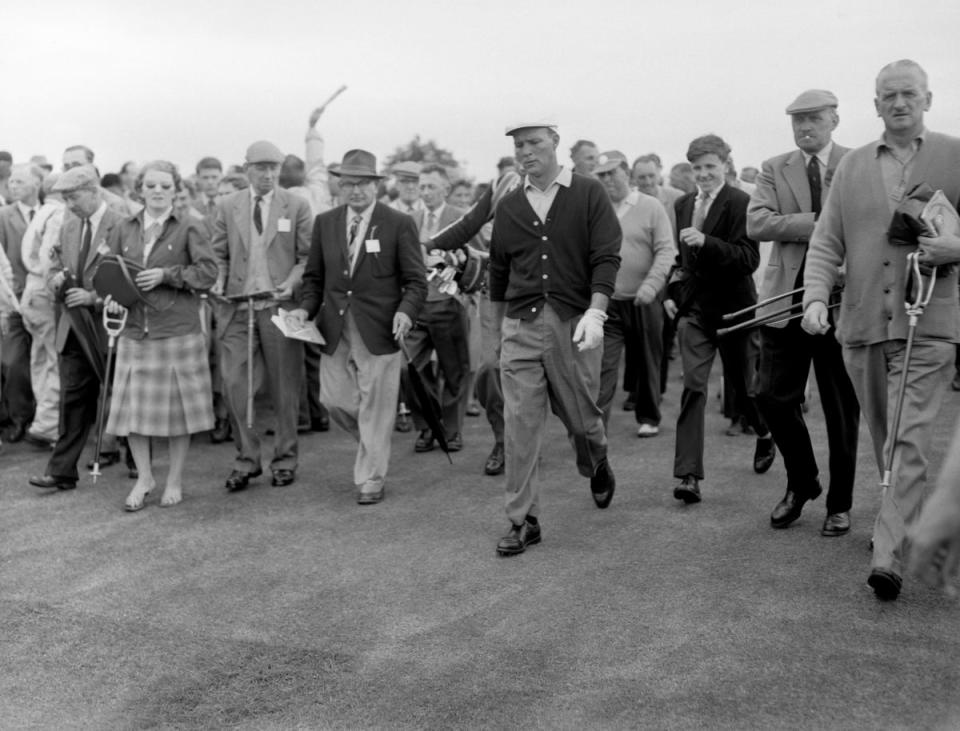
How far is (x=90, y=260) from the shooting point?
28.9 feet

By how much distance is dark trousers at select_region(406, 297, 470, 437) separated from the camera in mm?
10102

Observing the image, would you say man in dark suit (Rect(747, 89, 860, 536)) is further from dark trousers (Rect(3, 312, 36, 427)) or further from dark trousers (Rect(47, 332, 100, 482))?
dark trousers (Rect(3, 312, 36, 427))

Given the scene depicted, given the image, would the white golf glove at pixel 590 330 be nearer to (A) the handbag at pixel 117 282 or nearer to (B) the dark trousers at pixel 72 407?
(A) the handbag at pixel 117 282

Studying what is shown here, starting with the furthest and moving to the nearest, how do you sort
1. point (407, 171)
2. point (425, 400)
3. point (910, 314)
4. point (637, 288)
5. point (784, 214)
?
point (407, 171)
point (637, 288)
point (425, 400)
point (784, 214)
point (910, 314)

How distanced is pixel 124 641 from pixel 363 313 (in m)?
3.23

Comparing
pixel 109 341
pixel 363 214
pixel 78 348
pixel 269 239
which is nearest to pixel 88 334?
pixel 78 348

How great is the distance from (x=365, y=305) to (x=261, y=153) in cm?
156

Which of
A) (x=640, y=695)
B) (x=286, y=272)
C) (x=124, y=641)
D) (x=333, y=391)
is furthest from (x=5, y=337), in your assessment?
(x=640, y=695)

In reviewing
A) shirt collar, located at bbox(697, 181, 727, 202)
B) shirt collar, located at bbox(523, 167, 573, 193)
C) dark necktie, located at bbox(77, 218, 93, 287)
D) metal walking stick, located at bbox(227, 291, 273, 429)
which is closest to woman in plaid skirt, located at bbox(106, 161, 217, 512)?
metal walking stick, located at bbox(227, 291, 273, 429)

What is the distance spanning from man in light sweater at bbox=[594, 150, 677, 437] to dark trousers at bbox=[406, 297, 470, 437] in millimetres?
1287

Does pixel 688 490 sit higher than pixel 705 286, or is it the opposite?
pixel 705 286

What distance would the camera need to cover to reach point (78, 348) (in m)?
8.79

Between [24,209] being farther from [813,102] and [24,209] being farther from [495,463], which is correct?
[813,102]

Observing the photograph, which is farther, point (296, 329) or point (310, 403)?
point (310, 403)
